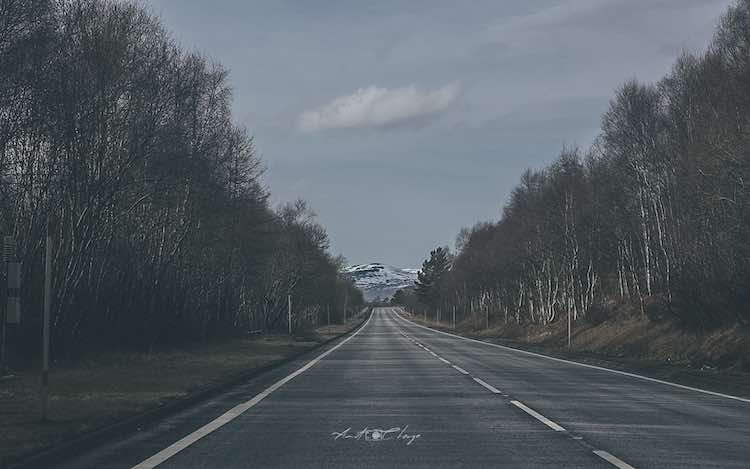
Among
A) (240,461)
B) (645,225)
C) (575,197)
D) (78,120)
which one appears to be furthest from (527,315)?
(240,461)

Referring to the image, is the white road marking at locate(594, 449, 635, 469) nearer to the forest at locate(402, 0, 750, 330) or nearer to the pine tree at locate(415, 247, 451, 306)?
Answer: the forest at locate(402, 0, 750, 330)

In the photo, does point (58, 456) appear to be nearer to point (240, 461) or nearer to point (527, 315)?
point (240, 461)

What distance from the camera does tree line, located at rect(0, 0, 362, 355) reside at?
877 inches

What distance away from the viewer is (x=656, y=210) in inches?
1815

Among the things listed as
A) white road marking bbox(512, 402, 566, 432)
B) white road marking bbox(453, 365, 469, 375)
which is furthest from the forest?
white road marking bbox(512, 402, 566, 432)

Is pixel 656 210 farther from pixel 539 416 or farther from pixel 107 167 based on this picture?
pixel 539 416

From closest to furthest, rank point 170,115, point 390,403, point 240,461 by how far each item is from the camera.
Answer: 1. point 240,461
2. point 390,403
3. point 170,115

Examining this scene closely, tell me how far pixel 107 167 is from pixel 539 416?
17.9 metres

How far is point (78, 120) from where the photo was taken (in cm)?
2505

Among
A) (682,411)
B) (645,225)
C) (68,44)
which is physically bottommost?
(682,411)

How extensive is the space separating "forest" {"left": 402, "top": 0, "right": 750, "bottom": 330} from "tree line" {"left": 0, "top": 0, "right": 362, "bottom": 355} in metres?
19.1

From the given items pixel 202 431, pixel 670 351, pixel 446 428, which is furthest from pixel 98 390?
pixel 670 351

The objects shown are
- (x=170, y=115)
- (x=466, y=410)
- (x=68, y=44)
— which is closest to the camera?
(x=466, y=410)

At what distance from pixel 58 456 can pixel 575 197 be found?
5665 centimetres
